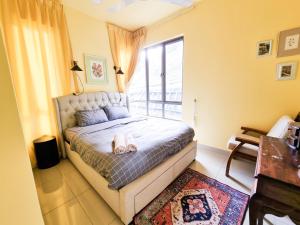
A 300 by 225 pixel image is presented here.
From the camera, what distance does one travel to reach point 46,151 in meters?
2.20

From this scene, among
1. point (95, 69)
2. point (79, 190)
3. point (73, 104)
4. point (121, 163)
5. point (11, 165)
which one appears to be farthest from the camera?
point (95, 69)

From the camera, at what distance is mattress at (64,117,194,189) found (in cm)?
128

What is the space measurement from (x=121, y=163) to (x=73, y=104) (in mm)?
1880

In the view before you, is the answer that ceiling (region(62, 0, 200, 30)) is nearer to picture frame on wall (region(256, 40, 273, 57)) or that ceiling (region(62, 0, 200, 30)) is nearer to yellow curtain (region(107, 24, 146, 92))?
yellow curtain (region(107, 24, 146, 92))

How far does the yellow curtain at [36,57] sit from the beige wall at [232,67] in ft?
7.17

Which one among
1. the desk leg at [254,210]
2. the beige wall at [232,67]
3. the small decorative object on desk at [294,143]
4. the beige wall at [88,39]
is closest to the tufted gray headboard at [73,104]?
the beige wall at [88,39]

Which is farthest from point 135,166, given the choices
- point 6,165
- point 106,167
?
point 6,165

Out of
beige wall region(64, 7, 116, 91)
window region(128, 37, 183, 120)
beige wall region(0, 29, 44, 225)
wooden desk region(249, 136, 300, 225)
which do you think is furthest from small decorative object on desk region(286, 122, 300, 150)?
beige wall region(64, 7, 116, 91)

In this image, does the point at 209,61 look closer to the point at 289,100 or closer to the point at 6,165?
the point at 289,100

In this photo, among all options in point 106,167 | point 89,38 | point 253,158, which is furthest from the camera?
point 89,38

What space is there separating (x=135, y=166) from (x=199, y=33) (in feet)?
8.44

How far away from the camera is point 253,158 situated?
5.79ft

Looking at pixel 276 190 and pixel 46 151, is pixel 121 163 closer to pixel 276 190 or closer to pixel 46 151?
pixel 276 190

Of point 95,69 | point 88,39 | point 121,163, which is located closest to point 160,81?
point 95,69
